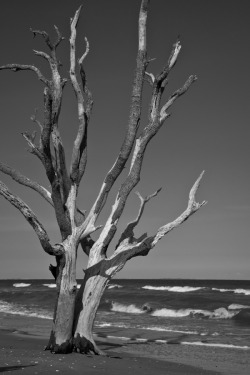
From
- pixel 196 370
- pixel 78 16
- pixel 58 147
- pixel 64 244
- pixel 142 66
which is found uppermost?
pixel 78 16

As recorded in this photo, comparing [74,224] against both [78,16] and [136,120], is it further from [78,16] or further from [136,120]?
[78,16]

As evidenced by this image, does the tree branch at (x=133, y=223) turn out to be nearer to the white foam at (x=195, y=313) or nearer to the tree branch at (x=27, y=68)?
the tree branch at (x=27, y=68)

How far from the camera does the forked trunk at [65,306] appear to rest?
1004 cm

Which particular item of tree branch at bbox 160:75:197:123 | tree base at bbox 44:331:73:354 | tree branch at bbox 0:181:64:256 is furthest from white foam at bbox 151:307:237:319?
tree branch at bbox 0:181:64:256

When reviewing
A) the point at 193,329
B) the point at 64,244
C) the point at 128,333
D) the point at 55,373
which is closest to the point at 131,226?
the point at 64,244

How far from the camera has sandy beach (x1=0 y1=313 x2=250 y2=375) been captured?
862 centimetres

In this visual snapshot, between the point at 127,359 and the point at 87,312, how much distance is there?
1.14m

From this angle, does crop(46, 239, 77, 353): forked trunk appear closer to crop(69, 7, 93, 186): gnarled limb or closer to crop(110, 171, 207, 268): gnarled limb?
crop(110, 171, 207, 268): gnarled limb

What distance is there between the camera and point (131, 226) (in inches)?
452

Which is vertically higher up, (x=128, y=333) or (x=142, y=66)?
(x=142, y=66)

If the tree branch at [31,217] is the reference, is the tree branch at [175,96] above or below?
above

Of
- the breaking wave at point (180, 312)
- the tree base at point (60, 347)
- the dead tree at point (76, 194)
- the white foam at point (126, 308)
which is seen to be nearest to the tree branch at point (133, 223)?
the dead tree at point (76, 194)

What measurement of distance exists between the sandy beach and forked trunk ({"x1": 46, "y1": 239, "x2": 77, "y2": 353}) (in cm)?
25

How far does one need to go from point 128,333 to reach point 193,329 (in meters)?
3.42
